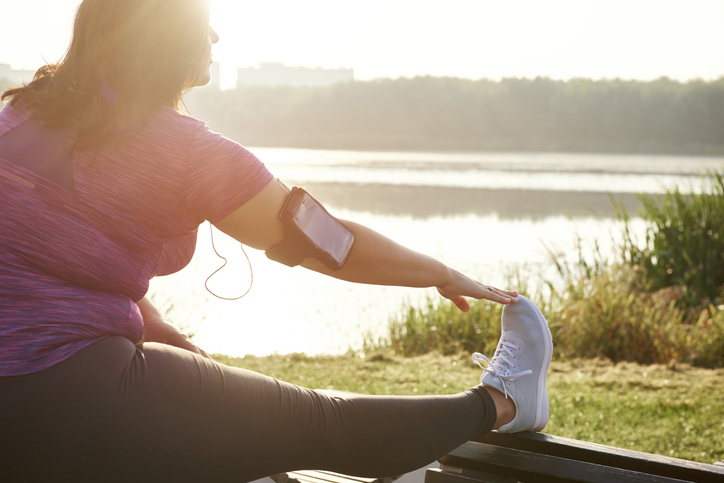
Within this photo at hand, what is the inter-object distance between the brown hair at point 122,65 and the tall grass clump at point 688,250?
22.4ft

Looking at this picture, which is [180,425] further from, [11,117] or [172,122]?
[11,117]

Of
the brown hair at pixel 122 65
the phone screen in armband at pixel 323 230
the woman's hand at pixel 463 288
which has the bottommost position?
the woman's hand at pixel 463 288

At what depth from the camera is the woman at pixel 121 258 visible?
133 cm

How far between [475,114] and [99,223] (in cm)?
5864

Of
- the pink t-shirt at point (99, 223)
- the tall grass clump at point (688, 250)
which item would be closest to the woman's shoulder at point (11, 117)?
the pink t-shirt at point (99, 223)

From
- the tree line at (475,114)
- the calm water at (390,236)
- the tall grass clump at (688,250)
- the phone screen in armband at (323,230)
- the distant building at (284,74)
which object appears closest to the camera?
the phone screen in armband at (323,230)

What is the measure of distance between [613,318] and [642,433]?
217cm

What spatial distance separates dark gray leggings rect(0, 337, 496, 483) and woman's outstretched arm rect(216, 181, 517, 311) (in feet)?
0.90

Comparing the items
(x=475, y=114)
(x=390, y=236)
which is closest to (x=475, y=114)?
(x=475, y=114)

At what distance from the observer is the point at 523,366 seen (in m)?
2.08

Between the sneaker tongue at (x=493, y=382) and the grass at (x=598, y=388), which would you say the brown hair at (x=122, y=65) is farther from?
the grass at (x=598, y=388)

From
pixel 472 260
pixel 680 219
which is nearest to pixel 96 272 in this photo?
pixel 680 219

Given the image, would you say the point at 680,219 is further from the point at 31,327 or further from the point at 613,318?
the point at 31,327

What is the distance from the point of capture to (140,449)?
137cm
